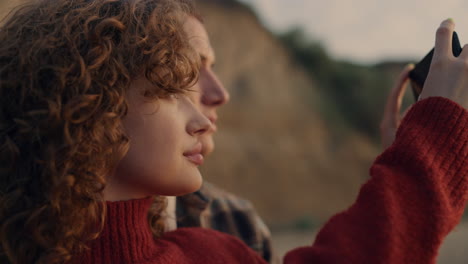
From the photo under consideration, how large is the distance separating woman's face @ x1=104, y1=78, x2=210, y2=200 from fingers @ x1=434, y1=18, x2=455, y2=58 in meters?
0.65

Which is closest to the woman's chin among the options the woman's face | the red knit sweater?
the woman's face

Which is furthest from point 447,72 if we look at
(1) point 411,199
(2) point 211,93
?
(2) point 211,93

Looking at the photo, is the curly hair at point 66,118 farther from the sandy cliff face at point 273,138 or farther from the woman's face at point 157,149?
the sandy cliff face at point 273,138

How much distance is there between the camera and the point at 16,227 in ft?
3.95

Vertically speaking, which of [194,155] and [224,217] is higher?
[194,155]

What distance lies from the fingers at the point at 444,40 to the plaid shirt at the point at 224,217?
108 cm

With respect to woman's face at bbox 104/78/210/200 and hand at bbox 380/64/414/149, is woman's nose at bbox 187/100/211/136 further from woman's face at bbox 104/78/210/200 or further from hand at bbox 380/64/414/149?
hand at bbox 380/64/414/149

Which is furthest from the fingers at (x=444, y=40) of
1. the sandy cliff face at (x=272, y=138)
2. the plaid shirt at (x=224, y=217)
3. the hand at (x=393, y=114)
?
the sandy cliff face at (x=272, y=138)

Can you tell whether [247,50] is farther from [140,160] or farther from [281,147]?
[140,160]

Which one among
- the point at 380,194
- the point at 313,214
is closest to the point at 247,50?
the point at 313,214

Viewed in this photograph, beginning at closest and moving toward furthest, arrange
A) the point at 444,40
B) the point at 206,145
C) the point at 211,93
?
the point at 444,40, the point at 206,145, the point at 211,93

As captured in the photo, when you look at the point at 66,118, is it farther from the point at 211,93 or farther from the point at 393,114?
the point at 393,114

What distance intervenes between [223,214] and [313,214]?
10.3 m

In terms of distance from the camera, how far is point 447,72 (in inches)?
45.7
